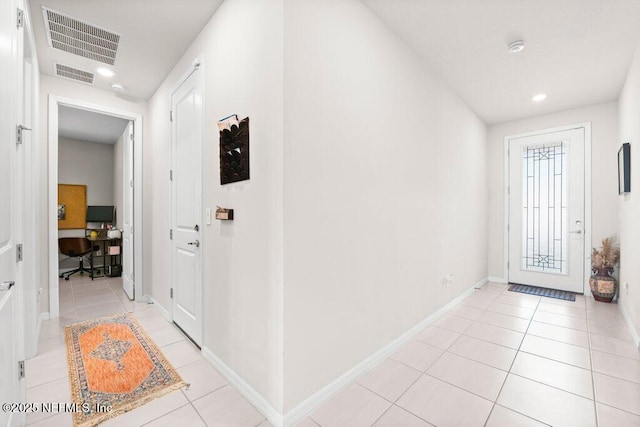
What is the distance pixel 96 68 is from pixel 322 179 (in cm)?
306

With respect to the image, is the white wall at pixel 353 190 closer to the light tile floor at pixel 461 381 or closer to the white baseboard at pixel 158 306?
the light tile floor at pixel 461 381

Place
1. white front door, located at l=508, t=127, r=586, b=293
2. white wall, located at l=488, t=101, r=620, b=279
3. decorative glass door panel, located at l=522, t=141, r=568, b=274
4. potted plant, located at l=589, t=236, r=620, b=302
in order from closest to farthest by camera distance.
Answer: potted plant, located at l=589, t=236, r=620, b=302, white wall, located at l=488, t=101, r=620, b=279, white front door, located at l=508, t=127, r=586, b=293, decorative glass door panel, located at l=522, t=141, r=568, b=274

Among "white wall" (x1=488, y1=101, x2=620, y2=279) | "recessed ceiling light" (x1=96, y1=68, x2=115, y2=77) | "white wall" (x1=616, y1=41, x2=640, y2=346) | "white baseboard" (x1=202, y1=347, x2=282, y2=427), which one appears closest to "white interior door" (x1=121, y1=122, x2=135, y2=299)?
"recessed ceiling light" (x1=96, y1=68, x2=115, y2=77)

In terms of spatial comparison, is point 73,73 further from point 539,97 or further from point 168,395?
point 539,97

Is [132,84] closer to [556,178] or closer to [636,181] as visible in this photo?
[636,181]

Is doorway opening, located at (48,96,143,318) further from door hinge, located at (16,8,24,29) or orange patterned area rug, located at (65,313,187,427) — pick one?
door hinge, located at (16,8,24,29)

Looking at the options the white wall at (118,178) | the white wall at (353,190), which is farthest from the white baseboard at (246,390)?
the white wall at (118,178)

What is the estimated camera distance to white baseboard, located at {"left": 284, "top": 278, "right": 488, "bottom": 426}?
1658mm

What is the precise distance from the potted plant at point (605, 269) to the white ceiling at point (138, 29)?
5266mm

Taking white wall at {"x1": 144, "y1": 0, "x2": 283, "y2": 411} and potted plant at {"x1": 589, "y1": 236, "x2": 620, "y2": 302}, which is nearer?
white wall at {"x1": 144, "y1": 0, "x2": 283, "y2": 411}

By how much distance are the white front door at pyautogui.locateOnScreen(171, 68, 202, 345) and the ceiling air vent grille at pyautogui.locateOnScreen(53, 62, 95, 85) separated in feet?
3.49

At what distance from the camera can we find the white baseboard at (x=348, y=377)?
166 centimetres

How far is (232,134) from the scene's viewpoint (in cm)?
199

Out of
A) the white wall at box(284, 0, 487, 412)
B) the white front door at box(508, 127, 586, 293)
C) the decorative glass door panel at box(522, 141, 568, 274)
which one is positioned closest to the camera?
the white wall at box(284, 0, 487, 412)
